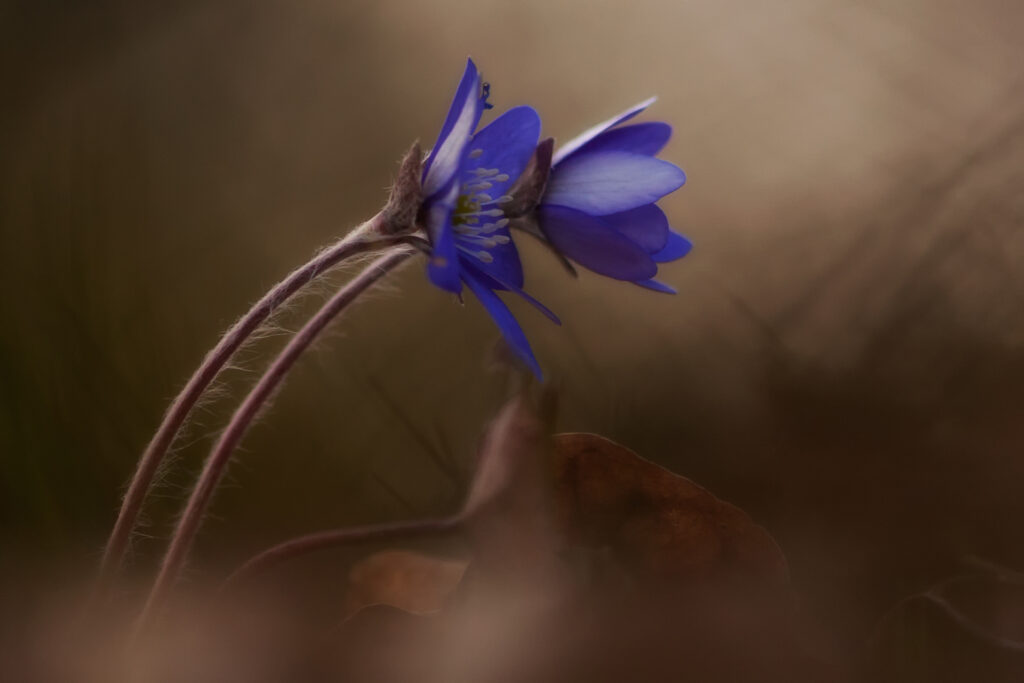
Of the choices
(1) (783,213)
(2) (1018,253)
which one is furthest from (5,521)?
(2) (1018,253)

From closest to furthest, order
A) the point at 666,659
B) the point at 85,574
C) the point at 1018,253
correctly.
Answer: the point at 666,659 < the point at 85,574 < the point at 1018,253

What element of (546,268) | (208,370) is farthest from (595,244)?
(546,268)

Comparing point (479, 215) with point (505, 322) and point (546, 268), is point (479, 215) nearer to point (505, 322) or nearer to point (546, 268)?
point (505, 322)

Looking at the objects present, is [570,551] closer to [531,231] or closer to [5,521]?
[531,231]

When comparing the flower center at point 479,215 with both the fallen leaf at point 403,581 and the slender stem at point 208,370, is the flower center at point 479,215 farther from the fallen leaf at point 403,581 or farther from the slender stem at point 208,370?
the fallen leaf at point 403,581

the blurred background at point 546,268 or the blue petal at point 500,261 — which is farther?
the blurred background at point 546,268

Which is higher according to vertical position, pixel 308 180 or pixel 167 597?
pixel 308 180

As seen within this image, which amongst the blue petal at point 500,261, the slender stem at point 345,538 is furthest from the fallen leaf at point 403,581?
the blue petal at point 500,261

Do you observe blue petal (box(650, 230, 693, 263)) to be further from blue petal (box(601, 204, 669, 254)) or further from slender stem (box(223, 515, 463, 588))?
slender stem (box(223, 515, 463, 588))
